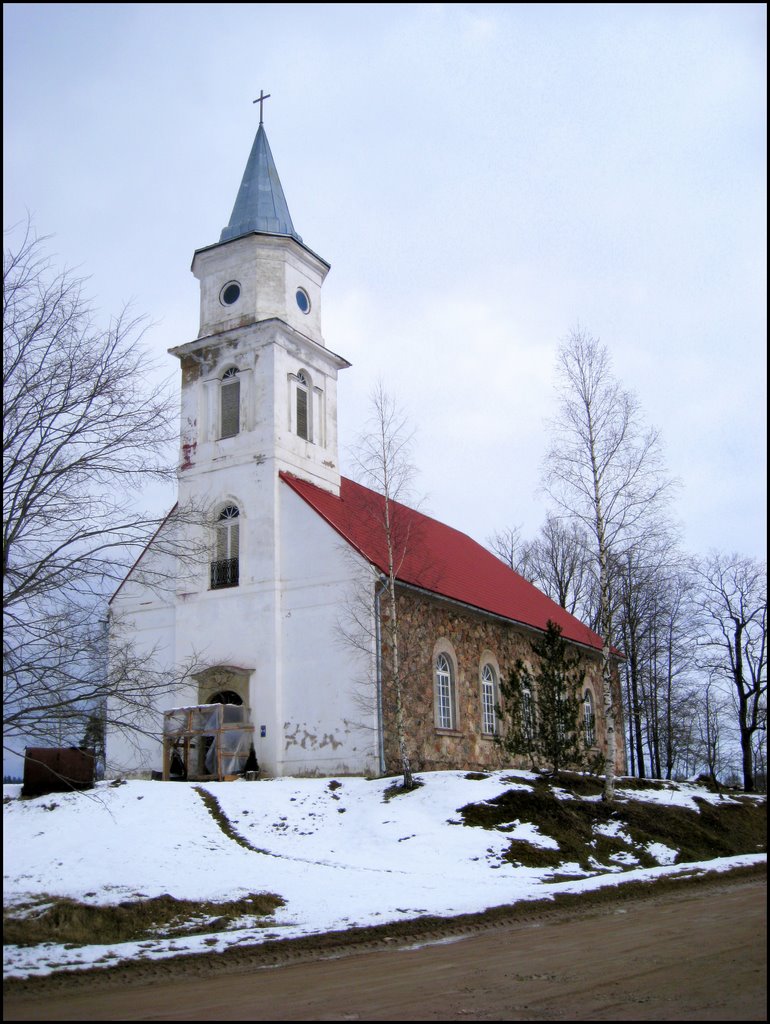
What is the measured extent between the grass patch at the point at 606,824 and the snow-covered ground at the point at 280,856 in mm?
336

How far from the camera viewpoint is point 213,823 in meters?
17.8

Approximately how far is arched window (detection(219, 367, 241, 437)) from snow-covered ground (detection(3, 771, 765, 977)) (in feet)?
35.4

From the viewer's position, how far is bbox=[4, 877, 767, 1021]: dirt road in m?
7.27

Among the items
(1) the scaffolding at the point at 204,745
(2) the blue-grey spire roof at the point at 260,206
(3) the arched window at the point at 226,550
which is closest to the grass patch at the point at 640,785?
(1) the scaffolding at the point at 204,745

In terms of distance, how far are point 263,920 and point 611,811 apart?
11.1m

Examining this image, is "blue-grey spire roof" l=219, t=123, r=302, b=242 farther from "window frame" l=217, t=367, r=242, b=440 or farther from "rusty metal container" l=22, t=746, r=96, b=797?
"rusty metal container" l=22, t=746, r=96, b=797

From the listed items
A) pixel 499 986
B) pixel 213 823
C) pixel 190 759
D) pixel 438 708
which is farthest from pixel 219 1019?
pixel 438 708

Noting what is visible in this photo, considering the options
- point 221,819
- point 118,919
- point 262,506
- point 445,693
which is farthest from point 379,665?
point 118,919

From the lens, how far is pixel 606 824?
20.5m

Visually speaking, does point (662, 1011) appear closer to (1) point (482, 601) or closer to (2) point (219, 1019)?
(2) point (219, 1019)

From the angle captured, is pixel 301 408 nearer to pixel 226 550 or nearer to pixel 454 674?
pixel 226 550

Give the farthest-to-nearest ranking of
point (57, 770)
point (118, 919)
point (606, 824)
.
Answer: point (606, 824)
point (57, 770)
point (118, 919)

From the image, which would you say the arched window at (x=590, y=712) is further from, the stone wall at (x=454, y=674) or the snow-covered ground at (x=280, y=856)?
the snow-covered ground at (x=280, y=856)

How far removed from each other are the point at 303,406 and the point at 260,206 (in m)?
6.57
